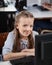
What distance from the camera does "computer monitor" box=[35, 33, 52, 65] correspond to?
1122 millimetres

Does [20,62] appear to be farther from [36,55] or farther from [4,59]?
[36,55]

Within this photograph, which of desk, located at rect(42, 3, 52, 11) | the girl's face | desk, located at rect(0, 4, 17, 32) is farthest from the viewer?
desk, located at rect(42, 3, 52, 11)

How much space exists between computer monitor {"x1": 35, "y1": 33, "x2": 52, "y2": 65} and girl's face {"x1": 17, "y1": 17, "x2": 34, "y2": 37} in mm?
905

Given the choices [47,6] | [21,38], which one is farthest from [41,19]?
[21,38]

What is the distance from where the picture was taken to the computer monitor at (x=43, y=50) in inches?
44.2

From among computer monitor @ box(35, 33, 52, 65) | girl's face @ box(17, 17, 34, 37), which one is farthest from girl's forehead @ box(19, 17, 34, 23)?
computer monitor @ box(35, 33, 52, 65)

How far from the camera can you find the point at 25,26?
2.08m

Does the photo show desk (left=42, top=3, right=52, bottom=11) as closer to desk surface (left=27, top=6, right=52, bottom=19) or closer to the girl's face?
desk surface (left=27, top=6, right=52, bottom=19)

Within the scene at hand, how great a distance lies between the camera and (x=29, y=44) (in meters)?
2.19

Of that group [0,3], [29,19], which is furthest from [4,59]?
[0,3]

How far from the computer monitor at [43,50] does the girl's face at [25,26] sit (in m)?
0.91

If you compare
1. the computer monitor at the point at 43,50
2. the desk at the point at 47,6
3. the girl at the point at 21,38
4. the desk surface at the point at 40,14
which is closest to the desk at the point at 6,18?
the desk surface at the point at 40,14

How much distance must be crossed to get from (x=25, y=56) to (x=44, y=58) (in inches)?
28.7

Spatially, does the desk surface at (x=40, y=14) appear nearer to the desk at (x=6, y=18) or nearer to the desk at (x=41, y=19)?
the desk at (x=41, y=19)
